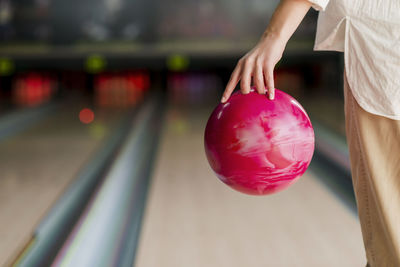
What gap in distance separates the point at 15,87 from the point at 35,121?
2.26 meters

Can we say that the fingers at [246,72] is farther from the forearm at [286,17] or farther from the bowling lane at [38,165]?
the bowling lane at [38,165]

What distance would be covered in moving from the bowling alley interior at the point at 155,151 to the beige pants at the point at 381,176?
116mm

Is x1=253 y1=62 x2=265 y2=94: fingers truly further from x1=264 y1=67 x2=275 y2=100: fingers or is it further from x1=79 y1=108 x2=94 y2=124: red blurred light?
x1=79 y1=108 x2=94 y2=124: red blurred light

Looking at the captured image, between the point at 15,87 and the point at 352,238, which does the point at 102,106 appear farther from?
the point at 352,238

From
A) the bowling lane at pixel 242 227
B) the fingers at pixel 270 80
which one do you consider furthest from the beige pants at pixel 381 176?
the bowling lane at pixel 242 227

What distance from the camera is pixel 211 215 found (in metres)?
2.11

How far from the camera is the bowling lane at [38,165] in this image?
6.52 ft

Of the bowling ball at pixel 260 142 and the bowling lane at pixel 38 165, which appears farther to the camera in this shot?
the bowling lane at pixel 38 165

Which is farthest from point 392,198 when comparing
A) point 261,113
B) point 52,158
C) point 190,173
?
point 52,158

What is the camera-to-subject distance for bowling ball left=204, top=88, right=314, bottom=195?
3.20ft

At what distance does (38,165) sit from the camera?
298 cm

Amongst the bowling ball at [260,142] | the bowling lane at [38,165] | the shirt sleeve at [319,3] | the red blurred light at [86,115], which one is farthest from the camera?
the red blurred light at [86,115]

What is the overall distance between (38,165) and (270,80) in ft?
7.84

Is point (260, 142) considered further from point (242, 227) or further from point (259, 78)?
point (242, 227)
